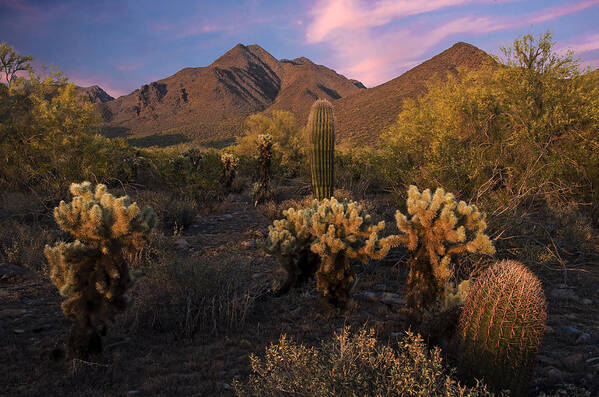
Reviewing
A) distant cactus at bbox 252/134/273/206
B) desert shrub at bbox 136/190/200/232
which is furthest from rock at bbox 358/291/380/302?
distant cactus at bbox 252/134/273/206

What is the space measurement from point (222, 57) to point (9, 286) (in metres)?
97.8

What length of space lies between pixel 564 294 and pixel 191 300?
4735 mm

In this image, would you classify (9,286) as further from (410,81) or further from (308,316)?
(410,81)

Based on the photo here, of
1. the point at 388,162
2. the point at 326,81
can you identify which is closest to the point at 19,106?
the point at 388,162

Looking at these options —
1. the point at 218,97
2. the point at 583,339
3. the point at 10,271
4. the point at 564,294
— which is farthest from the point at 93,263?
the point at 218,97

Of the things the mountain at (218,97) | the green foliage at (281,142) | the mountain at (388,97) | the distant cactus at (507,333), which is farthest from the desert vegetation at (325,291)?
the mountain at (218,97)

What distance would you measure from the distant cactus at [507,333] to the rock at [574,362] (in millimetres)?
707

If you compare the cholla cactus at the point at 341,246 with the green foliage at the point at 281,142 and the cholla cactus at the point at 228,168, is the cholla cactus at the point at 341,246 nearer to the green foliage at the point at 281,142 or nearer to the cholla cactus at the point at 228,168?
the cholla cactus at the point at 228,168

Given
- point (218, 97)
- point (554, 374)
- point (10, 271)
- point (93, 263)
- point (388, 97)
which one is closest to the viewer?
point (554, 374)

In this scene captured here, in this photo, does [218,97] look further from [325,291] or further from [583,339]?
[583,339]

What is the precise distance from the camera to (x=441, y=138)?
9234mm

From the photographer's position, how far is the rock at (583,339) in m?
3.43

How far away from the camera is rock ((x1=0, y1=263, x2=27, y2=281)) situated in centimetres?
498

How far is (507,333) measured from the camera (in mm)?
2559
